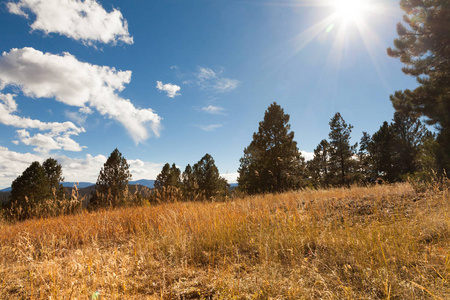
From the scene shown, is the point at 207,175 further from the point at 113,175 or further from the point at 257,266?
the point at 257,266

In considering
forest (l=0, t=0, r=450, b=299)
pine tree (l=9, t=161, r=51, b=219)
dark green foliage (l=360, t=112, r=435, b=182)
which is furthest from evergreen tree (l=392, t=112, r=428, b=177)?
pine tree (l=9, t=161, r=51, b=219)

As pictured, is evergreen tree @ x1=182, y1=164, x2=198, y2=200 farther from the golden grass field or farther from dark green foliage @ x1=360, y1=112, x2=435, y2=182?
dark green foliage @ x1=360, y1=112, x2=435, y2=182

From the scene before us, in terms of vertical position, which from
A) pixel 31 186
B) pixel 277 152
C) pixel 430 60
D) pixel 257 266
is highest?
pixel 430 60

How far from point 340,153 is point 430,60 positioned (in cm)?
1542

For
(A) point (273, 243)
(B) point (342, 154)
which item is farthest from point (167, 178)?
(A) point (273, 243)

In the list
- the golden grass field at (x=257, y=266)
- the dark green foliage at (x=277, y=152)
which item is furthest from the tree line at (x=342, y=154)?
the golden grass field at (x=257, y=266)

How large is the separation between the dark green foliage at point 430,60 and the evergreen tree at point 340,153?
13.5 meters

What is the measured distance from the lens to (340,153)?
78.0 ft

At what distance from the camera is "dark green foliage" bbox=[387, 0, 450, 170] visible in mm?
8891

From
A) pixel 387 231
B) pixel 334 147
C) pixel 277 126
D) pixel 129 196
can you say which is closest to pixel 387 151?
pixel 334 147

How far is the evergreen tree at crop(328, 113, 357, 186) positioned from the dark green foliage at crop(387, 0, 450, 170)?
1355 cm

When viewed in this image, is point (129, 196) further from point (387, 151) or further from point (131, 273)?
point (387, 151)

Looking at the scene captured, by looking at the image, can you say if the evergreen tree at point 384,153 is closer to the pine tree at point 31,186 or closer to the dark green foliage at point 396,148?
the dark green foliage at point 396,148

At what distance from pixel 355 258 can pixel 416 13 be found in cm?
1379
